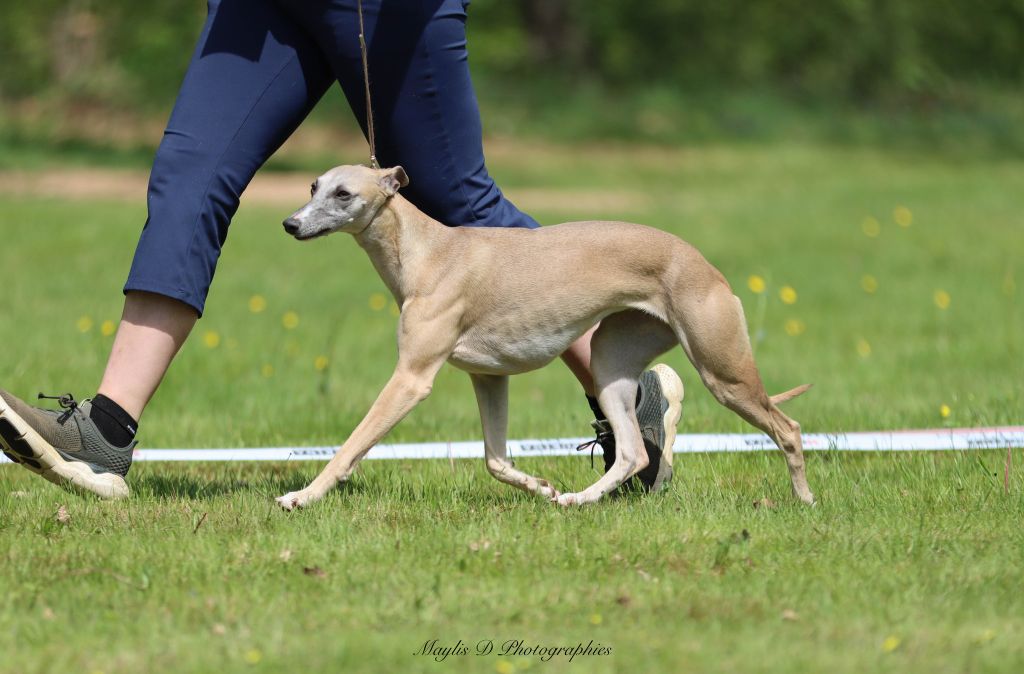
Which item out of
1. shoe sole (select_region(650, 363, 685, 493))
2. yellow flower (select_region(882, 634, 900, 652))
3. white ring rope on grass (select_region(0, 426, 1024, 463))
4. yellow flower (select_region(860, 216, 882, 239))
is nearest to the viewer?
yellow flower (select_region(882, 634, 900, 652))

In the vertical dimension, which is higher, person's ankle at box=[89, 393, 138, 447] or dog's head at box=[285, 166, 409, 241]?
dog's head at box=[285, 166, 409, 241]

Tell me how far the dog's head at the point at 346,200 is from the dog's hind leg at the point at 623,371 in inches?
35.1

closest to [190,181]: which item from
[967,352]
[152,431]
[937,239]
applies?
[152,431]

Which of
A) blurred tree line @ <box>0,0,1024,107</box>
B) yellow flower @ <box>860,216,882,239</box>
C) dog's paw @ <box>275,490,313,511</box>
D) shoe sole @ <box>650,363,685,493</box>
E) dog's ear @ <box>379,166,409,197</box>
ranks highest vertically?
dog's ear @ <box>379,166,409,197</box>

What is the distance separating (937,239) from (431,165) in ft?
31.1

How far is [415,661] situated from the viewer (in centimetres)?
308

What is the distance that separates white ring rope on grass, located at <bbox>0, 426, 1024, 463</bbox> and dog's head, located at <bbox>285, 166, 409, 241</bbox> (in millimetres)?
1322

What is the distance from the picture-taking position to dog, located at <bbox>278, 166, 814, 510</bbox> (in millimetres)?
4309

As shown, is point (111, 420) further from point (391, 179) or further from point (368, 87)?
point (368, 87)

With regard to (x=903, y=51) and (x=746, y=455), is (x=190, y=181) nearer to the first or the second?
(x=746, y=455)

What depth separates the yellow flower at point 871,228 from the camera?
1294cm

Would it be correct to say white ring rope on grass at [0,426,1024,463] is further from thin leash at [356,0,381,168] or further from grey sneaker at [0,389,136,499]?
thin leash at [356,0,381,168]

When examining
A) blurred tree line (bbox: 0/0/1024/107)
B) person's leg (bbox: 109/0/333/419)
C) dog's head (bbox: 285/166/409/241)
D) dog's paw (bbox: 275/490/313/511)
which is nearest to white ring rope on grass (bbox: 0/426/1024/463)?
person's leg (bbox: 109/0/333/419)

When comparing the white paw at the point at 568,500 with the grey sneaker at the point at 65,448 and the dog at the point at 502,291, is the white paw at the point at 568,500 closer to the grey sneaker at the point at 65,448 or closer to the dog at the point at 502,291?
the dog at the point at 502,291
